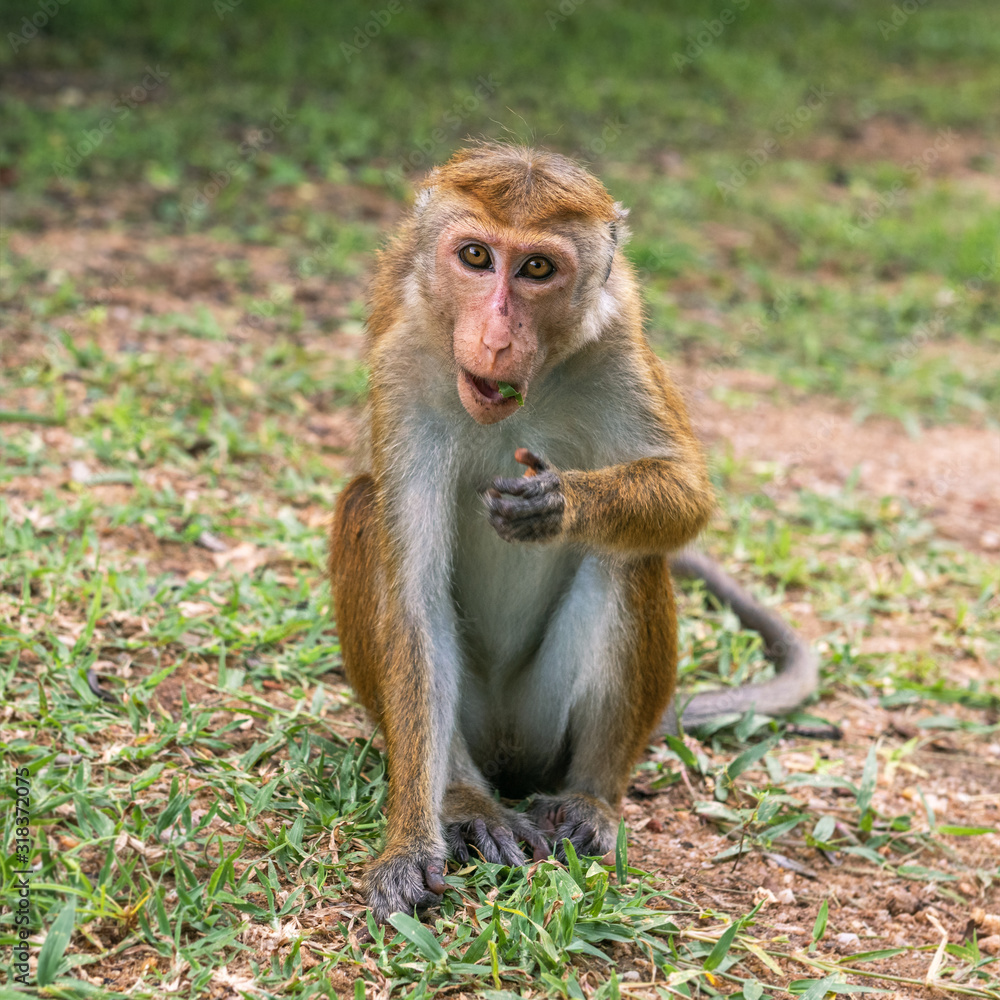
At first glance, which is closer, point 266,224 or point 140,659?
point 140,659

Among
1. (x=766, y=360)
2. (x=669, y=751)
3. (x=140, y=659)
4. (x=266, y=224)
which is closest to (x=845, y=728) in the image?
(x=669, y=751)

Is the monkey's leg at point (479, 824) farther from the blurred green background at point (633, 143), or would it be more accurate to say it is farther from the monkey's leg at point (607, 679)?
the blurred green background at point (633, 143)

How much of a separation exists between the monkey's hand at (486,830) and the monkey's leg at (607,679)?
0.09 meters

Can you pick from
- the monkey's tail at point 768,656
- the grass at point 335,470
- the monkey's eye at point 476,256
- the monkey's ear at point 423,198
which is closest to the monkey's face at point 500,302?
the monkey's eye at point 476,256

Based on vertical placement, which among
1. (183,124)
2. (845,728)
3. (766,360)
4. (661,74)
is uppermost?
(661,74)

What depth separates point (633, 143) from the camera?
11086mm

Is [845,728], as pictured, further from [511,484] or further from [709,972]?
[511,484]

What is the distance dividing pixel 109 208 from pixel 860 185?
21.8 feet

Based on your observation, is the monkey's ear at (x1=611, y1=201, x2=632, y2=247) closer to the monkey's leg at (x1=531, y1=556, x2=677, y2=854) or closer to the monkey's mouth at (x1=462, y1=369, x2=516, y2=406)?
the monkey's mouth at (x1=462, y1=369, x2=516, y2=406)

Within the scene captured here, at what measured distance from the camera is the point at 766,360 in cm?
803

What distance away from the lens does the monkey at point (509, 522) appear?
10.8ft

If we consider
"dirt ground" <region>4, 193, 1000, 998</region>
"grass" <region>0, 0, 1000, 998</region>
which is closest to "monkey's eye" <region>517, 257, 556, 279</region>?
"grass" <region>0, 0, 1000, 998</region>

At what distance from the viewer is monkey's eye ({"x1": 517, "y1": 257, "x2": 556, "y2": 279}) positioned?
10.8ft

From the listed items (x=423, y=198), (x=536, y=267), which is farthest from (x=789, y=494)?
(x=536, y=267)
